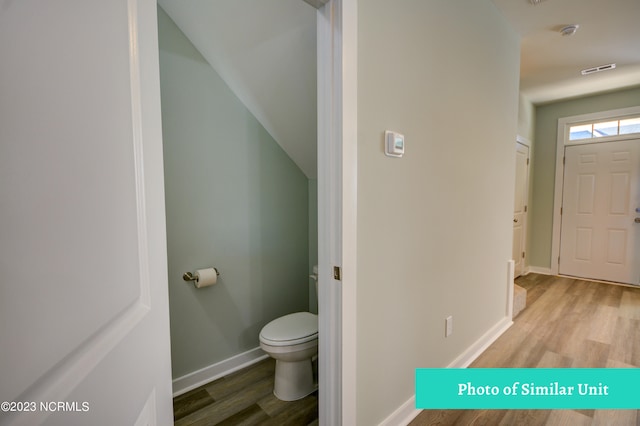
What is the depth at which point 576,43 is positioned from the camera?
264 centimetres

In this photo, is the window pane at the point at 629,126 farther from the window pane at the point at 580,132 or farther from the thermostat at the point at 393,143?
the thermostat at the point at 393,143

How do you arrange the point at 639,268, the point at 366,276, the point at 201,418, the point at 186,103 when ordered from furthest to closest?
the point at 639,268 → the point at 186,103 → the point at 201,418 → the point at 366,276

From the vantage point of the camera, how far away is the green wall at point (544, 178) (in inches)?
168

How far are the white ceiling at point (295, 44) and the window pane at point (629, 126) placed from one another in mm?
816

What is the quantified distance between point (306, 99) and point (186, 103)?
76cm

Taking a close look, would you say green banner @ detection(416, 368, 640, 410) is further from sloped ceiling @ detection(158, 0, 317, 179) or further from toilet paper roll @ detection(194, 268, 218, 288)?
sloped ceiling @ detection(158, 0, 317, 179)

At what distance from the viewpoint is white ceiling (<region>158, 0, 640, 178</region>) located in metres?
1.55

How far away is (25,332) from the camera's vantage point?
0.25 meters

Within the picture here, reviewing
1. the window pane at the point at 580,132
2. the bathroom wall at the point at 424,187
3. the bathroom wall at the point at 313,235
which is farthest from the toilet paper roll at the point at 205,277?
the window pane at the point at 580,132

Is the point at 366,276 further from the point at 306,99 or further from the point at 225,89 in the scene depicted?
the point at 225,89

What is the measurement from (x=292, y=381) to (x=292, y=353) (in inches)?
8.9

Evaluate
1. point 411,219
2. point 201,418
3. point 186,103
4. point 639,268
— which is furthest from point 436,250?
point 639,268

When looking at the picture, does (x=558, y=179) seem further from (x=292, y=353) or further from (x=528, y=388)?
(x=292, y=353)

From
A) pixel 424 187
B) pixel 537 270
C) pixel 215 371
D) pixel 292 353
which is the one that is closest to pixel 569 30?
pixel 424 187
